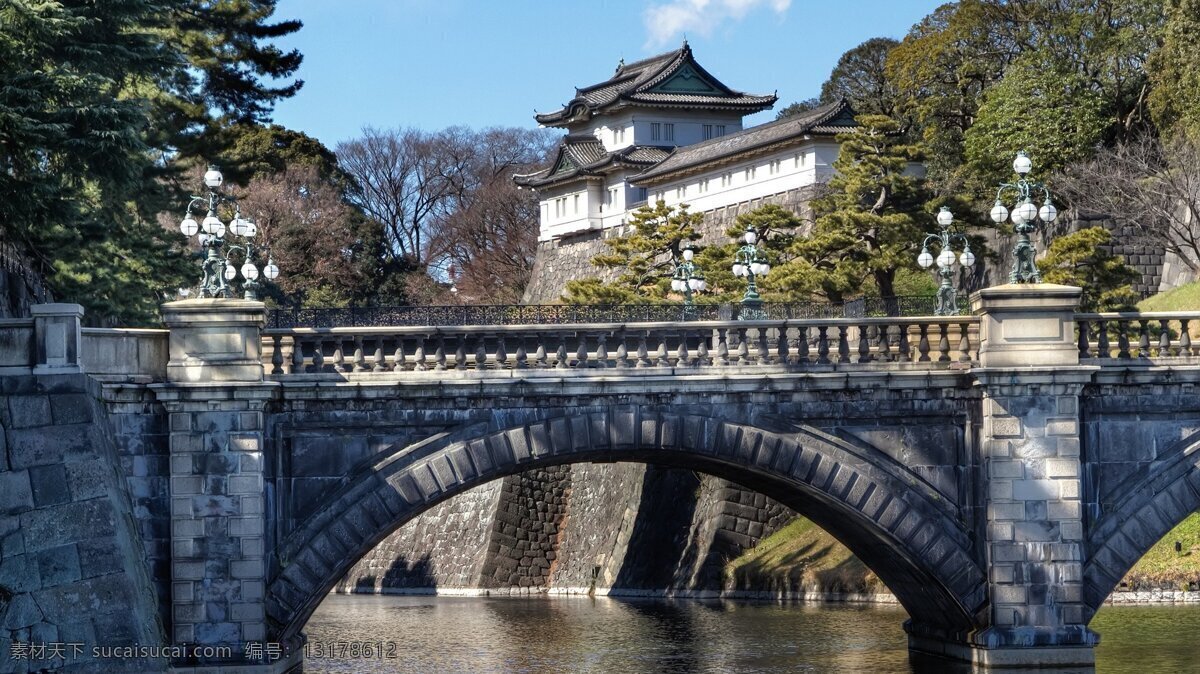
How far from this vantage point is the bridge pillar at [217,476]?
27.1m

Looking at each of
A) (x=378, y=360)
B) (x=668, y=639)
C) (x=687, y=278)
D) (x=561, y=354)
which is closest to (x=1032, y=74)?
(x=687, y=278)

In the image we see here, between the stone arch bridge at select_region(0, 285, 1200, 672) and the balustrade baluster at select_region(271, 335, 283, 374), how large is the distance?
1.9 inches

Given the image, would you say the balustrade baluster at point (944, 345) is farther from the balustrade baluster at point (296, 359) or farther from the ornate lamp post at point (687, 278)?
the balustrade baluster at point (296, 359)

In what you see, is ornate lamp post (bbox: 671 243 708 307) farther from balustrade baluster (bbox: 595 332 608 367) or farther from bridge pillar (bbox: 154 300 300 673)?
bridge pillar (bbox: 154 300 300 673)

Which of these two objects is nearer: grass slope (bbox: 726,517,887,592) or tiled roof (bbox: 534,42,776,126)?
grass slope (bbox: 726,517,887,592)

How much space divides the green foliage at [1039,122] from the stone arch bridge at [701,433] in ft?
111

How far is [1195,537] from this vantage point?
4000cm

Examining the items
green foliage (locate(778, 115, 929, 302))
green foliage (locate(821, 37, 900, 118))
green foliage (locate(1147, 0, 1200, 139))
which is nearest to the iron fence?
green foliage (locate(778, 115, 929, 302))

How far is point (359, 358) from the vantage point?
28125mm

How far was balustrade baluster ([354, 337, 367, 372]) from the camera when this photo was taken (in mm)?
28109

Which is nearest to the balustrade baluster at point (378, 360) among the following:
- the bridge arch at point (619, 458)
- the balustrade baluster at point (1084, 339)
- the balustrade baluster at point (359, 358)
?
the balustrade baluster at point (359, 358)

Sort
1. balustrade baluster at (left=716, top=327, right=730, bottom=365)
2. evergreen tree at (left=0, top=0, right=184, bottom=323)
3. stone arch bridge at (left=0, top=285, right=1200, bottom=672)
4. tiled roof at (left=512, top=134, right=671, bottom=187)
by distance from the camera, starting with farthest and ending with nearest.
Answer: tiled roof at (left=512, top=134, right=671, bottom=187) < evergreen tree at (left=0, top=0, right=184, bottom=323) < balustrade baluster at (left=716, top=327, right=730, bottom=365) < stone arch bridge at (left=0, top=285, right=1200, bottom=672)

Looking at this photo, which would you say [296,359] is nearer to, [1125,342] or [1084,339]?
[1084,339]

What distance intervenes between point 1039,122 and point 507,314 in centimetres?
3749
